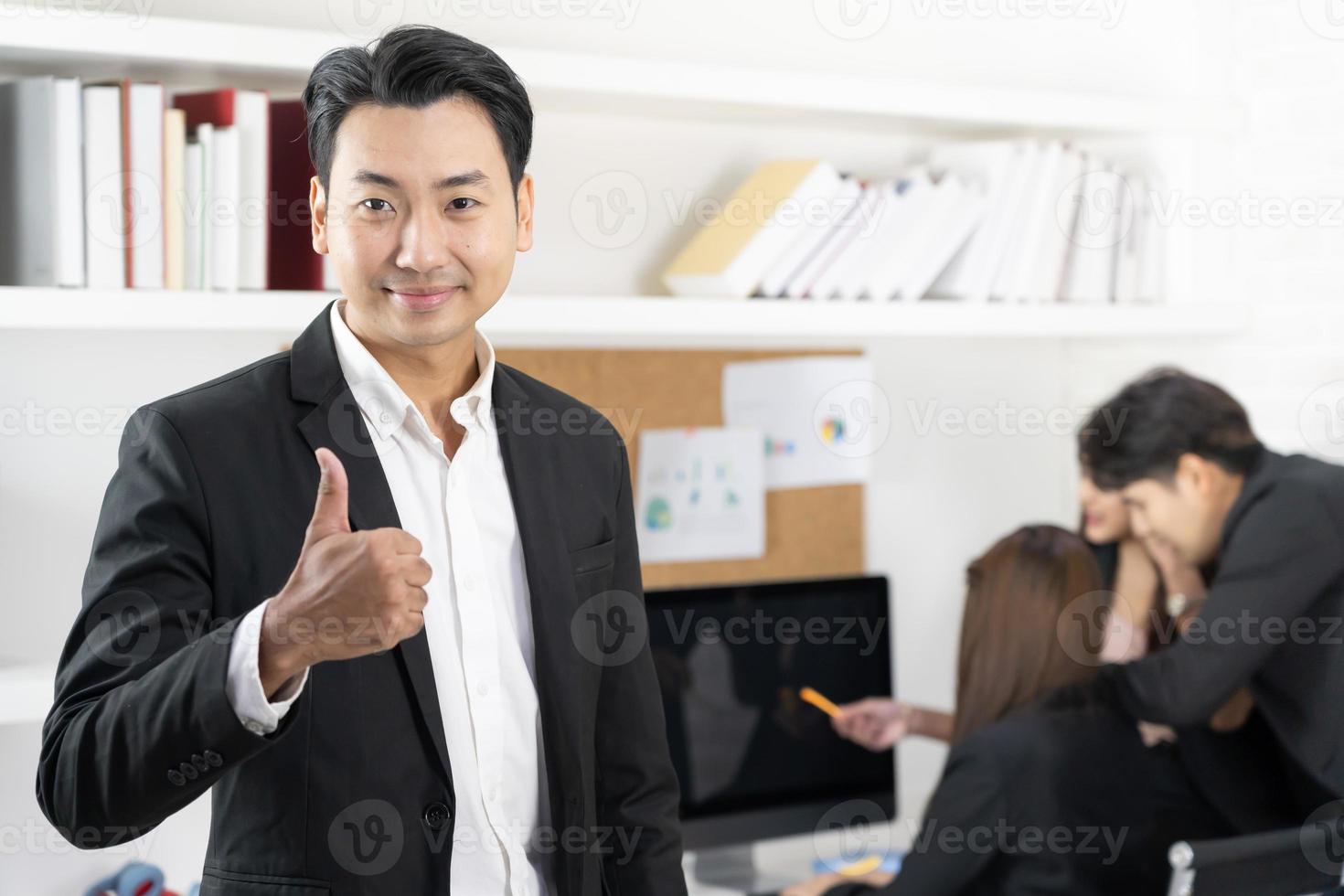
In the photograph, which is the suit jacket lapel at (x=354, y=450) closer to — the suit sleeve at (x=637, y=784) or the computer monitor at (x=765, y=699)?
the suit sleeve at (x=637, y=784)

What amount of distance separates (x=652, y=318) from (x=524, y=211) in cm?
79

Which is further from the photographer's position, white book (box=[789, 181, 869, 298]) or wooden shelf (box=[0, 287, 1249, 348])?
white book (box=[789, 181, 869, 298])

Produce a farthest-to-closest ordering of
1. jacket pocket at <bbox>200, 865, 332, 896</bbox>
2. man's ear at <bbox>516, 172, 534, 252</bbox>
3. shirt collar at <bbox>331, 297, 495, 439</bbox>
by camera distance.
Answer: man's ear at <bbox>516, 172, 534, 252</bbox>
shirt collar at <bbox>331, 297, 495, 439</bbox>
jacket pocket at <bbox>200, 865, 332, 896</bbox>

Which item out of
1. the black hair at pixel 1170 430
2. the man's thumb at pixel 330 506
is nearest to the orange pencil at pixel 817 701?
the black hair at pixel 1170 430

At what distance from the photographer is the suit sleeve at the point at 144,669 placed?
103 centimetres

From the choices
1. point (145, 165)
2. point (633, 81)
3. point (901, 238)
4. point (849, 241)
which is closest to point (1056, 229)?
point (901, 238)

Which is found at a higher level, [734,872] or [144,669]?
[144,669]

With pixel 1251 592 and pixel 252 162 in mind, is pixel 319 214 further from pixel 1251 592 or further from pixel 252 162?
pixel 1251 592

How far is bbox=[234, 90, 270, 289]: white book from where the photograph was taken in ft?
6.29

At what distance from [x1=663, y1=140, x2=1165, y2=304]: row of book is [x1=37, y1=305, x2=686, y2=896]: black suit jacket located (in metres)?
0.95

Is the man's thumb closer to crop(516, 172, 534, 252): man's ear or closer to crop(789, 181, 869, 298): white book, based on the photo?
crop(516, 172, 534, 252): man's ear

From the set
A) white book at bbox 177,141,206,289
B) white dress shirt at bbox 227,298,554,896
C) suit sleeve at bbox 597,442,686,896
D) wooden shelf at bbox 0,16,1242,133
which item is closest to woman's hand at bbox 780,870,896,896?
suit sleeve at bbox 597,442,686,896

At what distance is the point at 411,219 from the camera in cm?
126

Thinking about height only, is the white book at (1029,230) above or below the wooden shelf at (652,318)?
above
